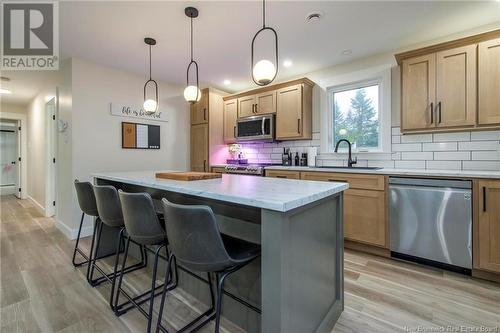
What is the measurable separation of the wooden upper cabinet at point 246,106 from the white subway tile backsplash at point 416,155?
7.43 ft

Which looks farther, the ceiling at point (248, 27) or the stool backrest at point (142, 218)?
the ceiling at point (248, 27)

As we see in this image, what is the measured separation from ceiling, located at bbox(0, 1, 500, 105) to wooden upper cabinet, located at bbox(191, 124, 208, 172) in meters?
1.30

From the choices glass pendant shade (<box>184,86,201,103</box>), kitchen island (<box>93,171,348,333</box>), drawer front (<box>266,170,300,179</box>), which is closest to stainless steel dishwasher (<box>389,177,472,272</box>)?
drawer front (<box>266,170,300,179</box>)

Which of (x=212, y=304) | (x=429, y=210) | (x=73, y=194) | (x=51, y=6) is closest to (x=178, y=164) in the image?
(x=73, y=194)

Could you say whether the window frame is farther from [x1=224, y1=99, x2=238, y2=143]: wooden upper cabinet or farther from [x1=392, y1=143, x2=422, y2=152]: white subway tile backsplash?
[x1=224, y1=99, x2=238, y2=143]: wooden upper cabinet

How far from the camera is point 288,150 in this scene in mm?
3916

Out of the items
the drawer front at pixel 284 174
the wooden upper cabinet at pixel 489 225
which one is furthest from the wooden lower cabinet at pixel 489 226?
the drawer front at pixel 284 174

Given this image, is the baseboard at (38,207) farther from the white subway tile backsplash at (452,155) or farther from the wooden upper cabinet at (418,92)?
the white subway tile backsplash at (452,155)

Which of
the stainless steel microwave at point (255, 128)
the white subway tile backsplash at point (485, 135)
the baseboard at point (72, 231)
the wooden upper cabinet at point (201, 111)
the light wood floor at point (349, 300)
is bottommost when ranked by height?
the light wood floor at point (349, 300)

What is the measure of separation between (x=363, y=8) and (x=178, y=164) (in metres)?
3.60

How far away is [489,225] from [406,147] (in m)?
1.16

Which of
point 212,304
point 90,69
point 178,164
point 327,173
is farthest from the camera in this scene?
point 178,164

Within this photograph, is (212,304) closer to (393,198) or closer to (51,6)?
(393,198)

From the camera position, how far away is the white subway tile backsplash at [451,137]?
2553 mm
